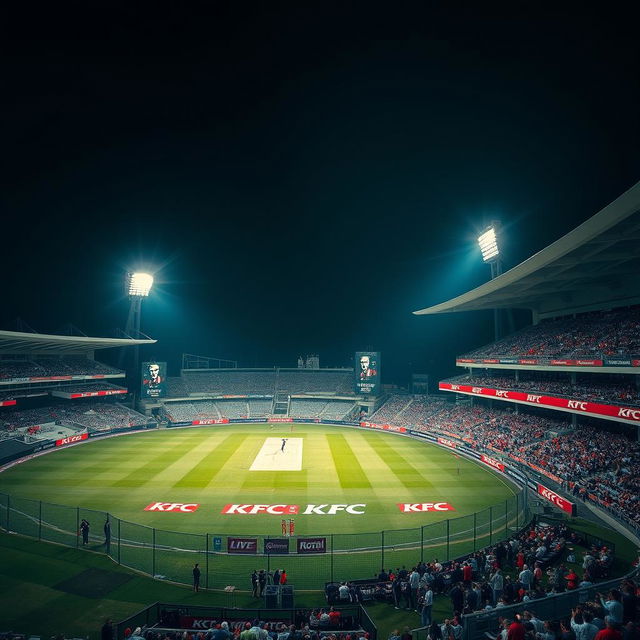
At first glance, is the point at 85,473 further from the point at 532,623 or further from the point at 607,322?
the point at 607,322

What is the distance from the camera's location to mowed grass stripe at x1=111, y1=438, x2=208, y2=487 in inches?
1200

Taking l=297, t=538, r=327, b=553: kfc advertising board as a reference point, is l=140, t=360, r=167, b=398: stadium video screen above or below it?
above

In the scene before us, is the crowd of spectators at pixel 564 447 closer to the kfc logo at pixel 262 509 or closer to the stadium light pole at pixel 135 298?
the kfc logo at pixel 262 509

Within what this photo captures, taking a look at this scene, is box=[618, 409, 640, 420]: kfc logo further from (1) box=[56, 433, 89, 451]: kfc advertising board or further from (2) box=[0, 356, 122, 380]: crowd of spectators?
(2) box=[0, 356, 122, 380]: crowd of spectators

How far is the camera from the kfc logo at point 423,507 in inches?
975

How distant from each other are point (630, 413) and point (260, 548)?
68.2ft

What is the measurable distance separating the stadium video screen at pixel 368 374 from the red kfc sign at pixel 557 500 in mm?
37325

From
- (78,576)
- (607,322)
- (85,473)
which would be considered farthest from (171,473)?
(607,322)

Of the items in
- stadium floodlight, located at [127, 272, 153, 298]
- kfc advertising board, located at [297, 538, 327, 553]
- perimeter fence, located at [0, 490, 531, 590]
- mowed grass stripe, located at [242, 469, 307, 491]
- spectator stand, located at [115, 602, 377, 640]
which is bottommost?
mowed grass stripe, located at [242, 469, 307, 491]

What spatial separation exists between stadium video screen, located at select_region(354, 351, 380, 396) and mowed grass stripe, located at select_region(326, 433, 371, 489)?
50.2 feet

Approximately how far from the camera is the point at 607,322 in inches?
1335

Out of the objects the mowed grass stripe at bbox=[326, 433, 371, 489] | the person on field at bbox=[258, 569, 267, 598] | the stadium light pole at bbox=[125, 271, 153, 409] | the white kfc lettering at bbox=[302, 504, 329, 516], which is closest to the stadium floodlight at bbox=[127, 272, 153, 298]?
the stadium light pole at bbox=[125, 271, 153, 409]

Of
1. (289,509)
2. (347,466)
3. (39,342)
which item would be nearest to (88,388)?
(39,342)

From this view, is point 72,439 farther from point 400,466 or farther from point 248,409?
point 400,466
